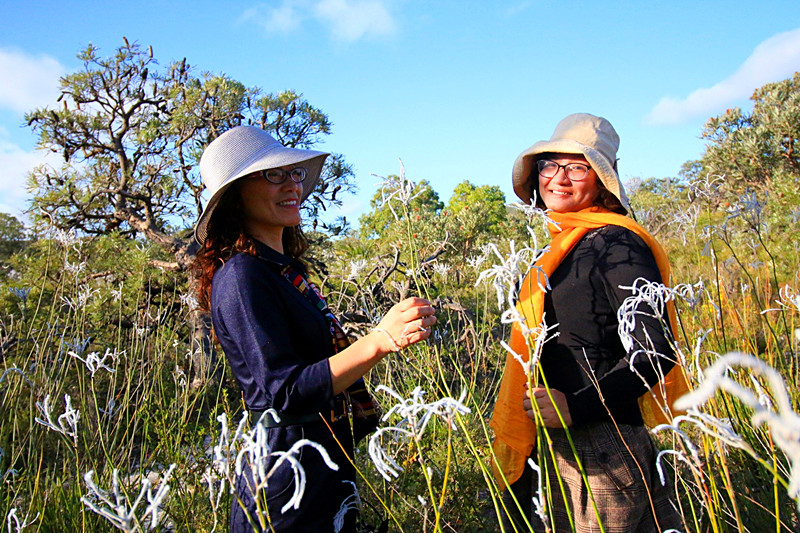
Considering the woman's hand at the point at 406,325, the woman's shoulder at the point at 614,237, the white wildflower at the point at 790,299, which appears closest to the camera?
the white wildflower at the point at 790,299

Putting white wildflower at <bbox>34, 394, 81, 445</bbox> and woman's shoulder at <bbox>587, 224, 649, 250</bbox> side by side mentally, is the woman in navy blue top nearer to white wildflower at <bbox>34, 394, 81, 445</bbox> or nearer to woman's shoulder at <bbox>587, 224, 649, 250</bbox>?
white wildflower at <bbox>34, 394, 81, 445</bbox>

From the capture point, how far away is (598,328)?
154 centimetres

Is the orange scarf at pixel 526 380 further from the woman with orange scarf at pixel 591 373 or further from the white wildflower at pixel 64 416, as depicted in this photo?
the white wildflower at pixel 64 416

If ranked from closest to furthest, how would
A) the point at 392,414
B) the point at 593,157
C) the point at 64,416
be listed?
1. the point at 64,416
2. the point at 593,157
3. the point at 392,414

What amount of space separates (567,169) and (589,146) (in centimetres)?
9

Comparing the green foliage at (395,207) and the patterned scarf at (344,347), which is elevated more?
the green foliage at (395,207)

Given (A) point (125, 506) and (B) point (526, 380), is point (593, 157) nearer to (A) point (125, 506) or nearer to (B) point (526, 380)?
(B) point (526, 380)

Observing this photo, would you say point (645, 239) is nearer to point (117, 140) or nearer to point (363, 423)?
point (363, 423)

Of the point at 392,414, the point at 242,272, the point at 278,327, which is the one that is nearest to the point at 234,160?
the point at 242,272

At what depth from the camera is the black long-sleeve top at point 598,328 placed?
145cm

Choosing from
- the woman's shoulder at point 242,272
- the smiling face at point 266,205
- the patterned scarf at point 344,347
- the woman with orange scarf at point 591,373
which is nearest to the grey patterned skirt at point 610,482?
the woman with orange scarf at point 591,373

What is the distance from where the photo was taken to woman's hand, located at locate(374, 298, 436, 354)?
1305mm

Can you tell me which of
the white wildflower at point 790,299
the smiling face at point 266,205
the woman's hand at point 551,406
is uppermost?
the smiling face at point 266,205

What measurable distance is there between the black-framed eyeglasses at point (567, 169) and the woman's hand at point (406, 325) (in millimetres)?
723
